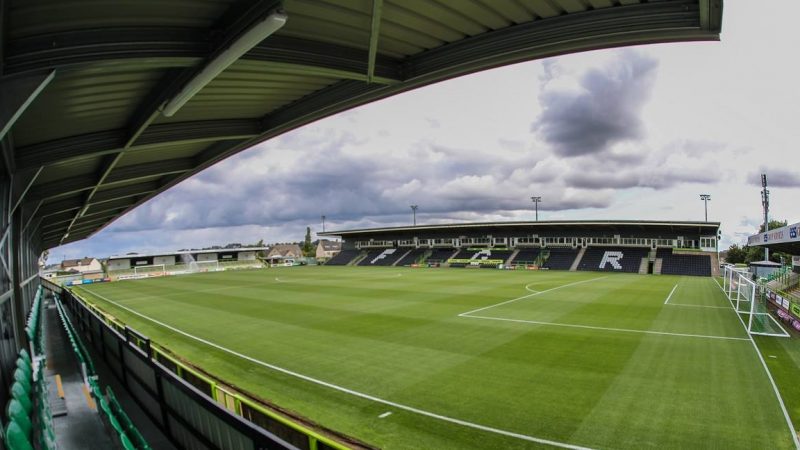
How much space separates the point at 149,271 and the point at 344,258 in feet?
105

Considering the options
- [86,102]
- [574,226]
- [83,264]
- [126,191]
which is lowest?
[83,264]

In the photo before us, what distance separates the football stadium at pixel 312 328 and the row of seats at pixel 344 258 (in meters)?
56.4

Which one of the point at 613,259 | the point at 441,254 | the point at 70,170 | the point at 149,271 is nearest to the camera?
the point at 70,170

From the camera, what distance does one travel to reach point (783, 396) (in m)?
9.30

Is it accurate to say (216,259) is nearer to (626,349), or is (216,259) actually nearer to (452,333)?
(452,333)

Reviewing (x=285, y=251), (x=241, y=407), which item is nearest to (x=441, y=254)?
(x=241, y=407)

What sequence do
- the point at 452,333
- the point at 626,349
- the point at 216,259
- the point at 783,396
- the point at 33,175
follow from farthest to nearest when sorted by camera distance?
1. the point at 216,259
2. the point at 452,333
3. the point at 626,349
4. the point at 33,175
5. the point at 783,396

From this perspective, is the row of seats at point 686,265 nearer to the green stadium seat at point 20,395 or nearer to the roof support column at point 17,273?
the roof support column at point 17,273

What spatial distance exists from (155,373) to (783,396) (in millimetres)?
13295

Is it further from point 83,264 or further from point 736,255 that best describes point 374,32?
point 83,264

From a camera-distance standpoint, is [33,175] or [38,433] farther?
[33,175]

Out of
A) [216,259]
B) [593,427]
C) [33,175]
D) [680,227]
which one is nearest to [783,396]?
[593,427]

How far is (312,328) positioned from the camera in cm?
1773

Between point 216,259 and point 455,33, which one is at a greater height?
point 455,33
